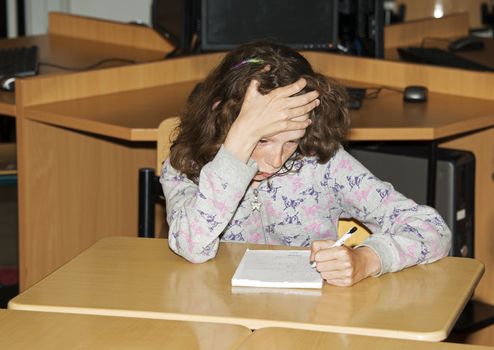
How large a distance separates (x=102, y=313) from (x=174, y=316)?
0.12 m

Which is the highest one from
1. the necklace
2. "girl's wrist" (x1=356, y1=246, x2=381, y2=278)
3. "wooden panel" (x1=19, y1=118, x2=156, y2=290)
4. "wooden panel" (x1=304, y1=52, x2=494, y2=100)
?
"wooden panel" (x1=304, y1=52, x2=494, y2=100)

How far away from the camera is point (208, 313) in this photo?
1.60m

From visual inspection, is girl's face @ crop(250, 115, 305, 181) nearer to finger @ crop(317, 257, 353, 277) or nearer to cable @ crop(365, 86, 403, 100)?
finger @ crop(317, 257, 353, 277)

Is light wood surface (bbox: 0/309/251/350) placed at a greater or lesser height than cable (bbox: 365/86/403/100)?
lesser

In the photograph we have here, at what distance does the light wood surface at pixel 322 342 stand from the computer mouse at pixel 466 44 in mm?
2733

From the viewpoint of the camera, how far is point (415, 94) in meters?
3.07

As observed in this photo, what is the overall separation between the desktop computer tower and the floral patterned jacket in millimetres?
773

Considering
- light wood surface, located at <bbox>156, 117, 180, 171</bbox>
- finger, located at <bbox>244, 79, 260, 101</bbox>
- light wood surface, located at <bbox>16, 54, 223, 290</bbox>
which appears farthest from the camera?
light wood surface, located at <bbox>16, 54, 223, 290</bbox>

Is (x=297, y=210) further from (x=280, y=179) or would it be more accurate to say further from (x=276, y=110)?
(x=276, y=110)

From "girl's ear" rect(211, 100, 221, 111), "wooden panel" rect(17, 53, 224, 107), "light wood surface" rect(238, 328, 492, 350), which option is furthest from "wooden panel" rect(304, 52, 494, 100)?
"light wood surface" rect(238, 328, 492, 350)

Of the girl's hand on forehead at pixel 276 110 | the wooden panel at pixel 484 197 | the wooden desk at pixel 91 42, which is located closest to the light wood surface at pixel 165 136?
the girl's hand on forehead at pixel 276 110

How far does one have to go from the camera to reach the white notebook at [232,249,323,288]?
170 cm

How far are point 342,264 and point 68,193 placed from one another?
154 centimetres

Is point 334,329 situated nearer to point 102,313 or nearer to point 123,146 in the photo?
point 102,313
